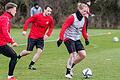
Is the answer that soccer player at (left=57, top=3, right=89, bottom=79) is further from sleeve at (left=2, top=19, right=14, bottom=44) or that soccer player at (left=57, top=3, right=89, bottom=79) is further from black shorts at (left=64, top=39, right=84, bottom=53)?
sleeve at (left=2, top=19, right=14, bottom=44)

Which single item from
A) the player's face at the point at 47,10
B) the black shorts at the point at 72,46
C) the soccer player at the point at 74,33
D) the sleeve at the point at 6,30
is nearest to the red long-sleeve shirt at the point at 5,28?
the sleeve at the point at 6,30

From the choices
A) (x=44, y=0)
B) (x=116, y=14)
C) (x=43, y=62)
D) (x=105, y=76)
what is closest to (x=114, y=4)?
(x=116, y=14)

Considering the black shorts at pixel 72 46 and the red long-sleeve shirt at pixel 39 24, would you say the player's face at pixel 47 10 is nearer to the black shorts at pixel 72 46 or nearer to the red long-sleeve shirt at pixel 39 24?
the red long-sleeve shirt at pixel 39 24

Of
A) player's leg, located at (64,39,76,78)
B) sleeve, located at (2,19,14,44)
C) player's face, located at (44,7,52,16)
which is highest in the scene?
player's face, located at (44,7,52,16)

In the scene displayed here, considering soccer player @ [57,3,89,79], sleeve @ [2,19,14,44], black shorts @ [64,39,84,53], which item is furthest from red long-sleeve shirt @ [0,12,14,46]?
black shorts @ [64,39,84,53]

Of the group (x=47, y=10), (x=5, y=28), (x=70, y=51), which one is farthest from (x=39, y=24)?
(x=5, y=28)

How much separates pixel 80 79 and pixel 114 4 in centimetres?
4441

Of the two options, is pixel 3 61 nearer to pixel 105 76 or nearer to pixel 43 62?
pixel 43 62

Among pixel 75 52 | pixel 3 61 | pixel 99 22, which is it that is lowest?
pixel 99 22

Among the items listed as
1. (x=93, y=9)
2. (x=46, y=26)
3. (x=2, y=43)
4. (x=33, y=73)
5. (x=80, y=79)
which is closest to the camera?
(x=2, y=43)

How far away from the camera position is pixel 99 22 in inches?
2138

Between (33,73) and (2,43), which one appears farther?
(33,73)

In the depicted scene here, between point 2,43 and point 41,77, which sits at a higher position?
point 2,43

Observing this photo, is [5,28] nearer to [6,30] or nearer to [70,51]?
[6,30]
